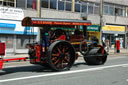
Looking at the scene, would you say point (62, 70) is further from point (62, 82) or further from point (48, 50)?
point (62, 82)

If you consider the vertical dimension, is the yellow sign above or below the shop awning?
above

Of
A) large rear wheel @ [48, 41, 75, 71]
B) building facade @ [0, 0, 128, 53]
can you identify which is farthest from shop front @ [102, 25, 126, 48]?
large rear wheel @ [48, 41, 75, 71]

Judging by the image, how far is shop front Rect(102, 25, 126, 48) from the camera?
3050 centimetres

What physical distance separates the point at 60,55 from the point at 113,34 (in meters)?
24.0

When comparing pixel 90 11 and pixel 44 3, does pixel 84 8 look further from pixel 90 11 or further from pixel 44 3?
pixel 44 3

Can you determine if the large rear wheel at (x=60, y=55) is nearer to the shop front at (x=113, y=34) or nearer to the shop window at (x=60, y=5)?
the shop window at (x=60, y=5)

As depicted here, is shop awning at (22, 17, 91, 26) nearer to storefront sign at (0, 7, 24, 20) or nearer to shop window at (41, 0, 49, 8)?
storefront sign at (0, 7, 24, 20)

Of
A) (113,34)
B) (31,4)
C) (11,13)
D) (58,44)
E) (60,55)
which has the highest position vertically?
(31,4)

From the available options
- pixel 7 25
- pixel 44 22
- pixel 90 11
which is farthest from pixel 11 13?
pixel 44 22

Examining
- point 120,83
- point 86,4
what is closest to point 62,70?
point 120,83

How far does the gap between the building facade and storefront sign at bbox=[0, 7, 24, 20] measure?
47 centimetres

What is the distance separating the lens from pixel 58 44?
9070 millimetres

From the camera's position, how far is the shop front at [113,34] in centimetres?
3050

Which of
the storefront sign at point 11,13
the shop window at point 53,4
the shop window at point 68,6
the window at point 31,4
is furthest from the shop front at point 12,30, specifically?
the shop window at point 68,6
